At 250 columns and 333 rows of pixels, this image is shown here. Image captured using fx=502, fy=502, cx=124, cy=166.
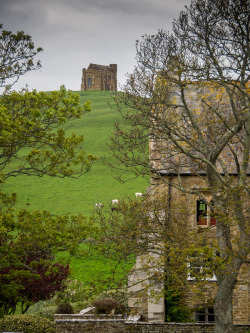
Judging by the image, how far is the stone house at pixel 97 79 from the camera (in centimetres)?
15850

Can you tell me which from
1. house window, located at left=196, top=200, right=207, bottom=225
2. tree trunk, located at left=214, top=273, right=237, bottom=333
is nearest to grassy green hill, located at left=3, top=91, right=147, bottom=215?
house window, located at left=196, top=200, right=207, bottom=225

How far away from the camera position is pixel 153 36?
19.5 m

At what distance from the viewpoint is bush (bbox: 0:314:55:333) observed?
22.9 m

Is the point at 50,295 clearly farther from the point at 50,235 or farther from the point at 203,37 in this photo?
the point at 203,37

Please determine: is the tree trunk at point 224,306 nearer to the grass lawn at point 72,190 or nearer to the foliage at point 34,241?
the foliage at point 34,241

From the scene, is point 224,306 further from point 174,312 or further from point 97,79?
point 97,79

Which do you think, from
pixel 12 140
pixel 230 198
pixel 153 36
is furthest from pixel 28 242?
pixel 153 36

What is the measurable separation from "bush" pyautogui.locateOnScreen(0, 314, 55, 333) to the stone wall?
1039mm

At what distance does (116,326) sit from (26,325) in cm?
447

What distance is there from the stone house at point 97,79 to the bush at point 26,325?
138 m

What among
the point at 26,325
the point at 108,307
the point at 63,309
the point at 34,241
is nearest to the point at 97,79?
the point at 63,309

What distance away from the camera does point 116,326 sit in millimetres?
21641

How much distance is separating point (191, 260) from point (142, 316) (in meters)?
10.4

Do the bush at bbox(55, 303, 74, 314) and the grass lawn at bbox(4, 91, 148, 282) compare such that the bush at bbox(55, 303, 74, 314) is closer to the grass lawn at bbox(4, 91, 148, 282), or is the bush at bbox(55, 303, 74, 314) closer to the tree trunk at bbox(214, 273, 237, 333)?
the tree trunk at bbox(214, 273, 237, 333)
